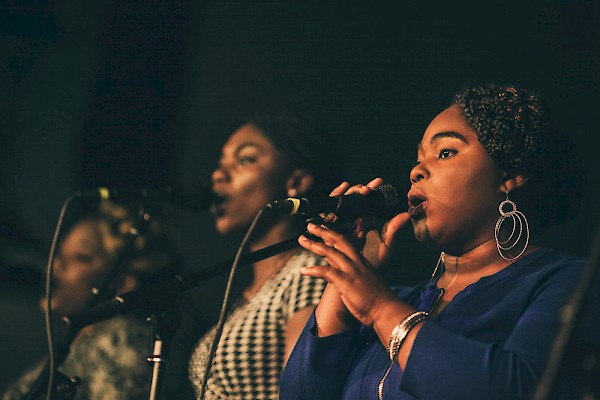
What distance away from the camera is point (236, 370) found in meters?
2.38

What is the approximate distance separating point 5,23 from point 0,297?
134 centimetres

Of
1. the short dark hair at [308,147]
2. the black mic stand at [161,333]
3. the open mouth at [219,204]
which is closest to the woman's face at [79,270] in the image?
the open mouth at [219,204]

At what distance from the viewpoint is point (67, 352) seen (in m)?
1.94

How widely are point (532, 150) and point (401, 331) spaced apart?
2.00 feet

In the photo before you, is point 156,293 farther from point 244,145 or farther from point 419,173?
point 244,145

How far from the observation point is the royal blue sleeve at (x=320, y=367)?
1897 mm

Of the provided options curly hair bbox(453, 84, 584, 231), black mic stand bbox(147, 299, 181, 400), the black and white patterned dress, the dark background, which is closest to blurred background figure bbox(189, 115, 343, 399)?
the black and white patterned dress

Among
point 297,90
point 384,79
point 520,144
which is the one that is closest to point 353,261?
point 520,144

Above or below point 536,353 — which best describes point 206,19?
above

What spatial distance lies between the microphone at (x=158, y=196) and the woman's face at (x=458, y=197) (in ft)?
2.79

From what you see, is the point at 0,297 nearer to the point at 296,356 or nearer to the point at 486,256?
the point at 296,356

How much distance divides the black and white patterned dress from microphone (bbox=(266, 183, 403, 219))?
64cm

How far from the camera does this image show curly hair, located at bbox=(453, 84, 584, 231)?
72.2 inches

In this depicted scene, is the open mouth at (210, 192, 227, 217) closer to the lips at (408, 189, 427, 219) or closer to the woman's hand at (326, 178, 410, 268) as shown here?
the woman's hand at (326, 178, 410, 268)
